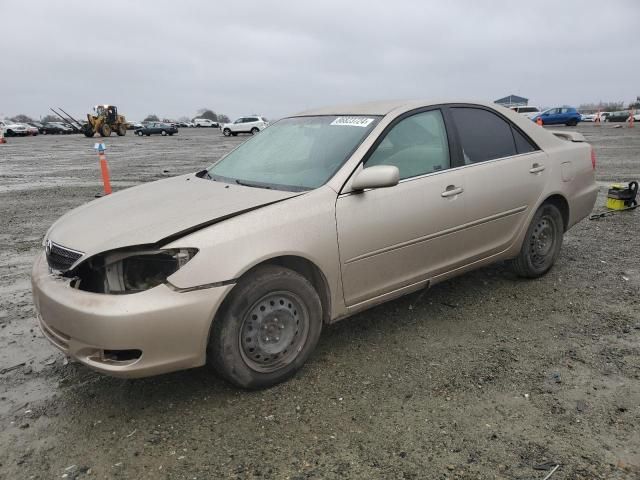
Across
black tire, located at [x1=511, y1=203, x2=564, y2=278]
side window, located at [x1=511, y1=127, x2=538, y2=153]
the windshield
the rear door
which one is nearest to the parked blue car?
black tire, located at [x1=511, y1=203, x2=564, y2=278]

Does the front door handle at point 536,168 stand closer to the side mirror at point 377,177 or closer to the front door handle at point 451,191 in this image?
the front door handle at point 451,191

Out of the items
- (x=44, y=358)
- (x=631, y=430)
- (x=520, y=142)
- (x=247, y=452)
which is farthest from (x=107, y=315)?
(x=520, y=142)

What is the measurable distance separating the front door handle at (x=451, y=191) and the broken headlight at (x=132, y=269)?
1.87m

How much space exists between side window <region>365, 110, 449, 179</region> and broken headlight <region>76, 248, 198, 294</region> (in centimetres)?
142

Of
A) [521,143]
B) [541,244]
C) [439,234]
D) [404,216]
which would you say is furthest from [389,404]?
[521,143]

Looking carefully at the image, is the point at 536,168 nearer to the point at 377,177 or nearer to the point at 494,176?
the point at 494,176

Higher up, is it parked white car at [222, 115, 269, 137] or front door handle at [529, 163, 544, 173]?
parked white car at [222, 115, 269, 137]

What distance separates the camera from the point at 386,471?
2.38m

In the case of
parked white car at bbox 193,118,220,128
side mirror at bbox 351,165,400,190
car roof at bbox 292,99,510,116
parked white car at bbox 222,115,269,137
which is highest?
parked white car at bbox 193,118,220,128

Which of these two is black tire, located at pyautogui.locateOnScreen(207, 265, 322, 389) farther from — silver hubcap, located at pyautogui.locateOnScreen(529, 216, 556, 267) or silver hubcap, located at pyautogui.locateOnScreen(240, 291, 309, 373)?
silver hubcap, located at pyautogui.locateOnScreen(529, 216, 556, 267)

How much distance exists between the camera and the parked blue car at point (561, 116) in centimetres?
4344

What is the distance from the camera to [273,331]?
3035 mm

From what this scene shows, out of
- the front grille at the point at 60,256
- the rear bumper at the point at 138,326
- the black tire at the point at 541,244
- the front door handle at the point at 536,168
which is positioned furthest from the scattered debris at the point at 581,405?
the front grille at the point at 60,256

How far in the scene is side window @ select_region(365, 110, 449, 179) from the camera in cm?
360
